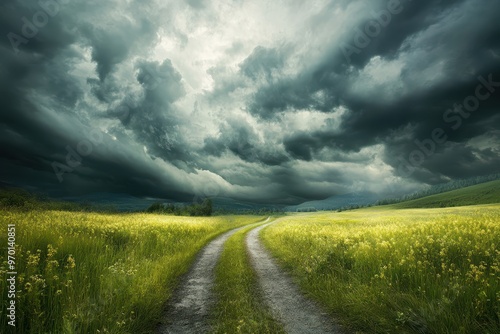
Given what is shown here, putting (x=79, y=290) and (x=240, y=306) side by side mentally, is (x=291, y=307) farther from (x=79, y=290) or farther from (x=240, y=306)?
(x=79, y=290)

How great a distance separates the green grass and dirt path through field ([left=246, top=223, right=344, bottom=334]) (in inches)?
13.1

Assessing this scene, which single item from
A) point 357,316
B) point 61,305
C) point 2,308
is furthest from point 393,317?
point 2,308

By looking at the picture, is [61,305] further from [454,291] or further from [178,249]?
[178,249]

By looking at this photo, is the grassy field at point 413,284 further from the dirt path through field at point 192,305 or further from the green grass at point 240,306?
the dirt path through field at point 192,305

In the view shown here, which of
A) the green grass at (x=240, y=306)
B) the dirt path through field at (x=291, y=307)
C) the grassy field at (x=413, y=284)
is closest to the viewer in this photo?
the grassy field at (x=413, y=284)

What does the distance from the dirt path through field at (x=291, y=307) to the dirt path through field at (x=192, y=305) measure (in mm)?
2006

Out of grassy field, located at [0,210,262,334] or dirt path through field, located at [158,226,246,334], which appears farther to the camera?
dirt path through field, located at [158,226,246,334]

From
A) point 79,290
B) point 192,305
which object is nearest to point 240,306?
point 192,305

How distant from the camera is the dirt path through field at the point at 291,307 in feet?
21.2

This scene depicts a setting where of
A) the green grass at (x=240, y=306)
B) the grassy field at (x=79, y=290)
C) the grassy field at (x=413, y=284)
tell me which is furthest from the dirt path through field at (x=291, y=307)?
the grassy field at (x=79, y=290)

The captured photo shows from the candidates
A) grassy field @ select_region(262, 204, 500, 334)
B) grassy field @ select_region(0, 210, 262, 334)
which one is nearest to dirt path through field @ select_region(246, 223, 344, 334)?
grassy field @ select_region(262, 204, 500, 334)

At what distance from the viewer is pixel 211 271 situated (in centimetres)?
1188

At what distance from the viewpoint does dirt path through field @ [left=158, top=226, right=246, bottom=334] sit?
6533 millimetres

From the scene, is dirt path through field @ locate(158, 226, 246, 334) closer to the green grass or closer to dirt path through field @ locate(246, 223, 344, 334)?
the green grass
